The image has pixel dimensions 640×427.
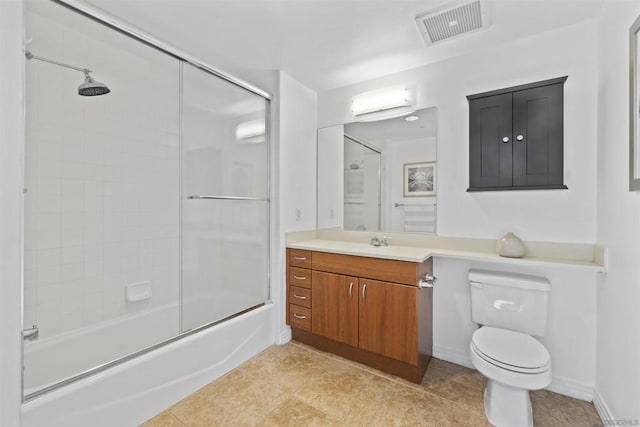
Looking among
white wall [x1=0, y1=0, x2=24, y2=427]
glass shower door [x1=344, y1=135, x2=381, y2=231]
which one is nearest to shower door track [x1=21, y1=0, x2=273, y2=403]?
white wall [x1=0, y1=0, x2=24, y2=427]

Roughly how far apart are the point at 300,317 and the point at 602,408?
1970 millimetres

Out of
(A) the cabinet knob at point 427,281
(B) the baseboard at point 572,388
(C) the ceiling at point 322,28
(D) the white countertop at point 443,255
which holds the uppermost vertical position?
(C) the ceiling at point 322,28

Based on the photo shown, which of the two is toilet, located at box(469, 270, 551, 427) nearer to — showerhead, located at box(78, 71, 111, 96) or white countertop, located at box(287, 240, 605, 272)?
white countertop, located at box(287, 240, 605, 272)

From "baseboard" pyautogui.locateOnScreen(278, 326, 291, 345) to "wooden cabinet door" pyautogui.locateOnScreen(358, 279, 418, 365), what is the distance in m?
0.75

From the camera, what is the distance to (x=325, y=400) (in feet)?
5.93

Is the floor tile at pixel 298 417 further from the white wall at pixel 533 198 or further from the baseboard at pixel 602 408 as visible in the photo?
the baseboard at pixel 602 408

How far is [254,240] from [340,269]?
0.83 meters

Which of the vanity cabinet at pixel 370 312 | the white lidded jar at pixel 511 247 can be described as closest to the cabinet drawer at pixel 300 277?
the vanity cabinet at pixel 370 312

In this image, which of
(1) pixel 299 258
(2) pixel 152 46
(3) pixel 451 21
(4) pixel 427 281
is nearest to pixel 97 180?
(2) pixel 152 46

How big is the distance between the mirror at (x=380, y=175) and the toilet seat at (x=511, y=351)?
856 millimetres

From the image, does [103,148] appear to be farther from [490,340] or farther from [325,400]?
[490,340]

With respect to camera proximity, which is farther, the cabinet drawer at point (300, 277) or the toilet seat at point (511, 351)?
the cabinet drawer at point (300, 277)

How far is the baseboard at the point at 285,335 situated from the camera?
255 cm

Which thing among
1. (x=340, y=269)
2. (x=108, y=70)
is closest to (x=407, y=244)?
(x=340, y=269)
